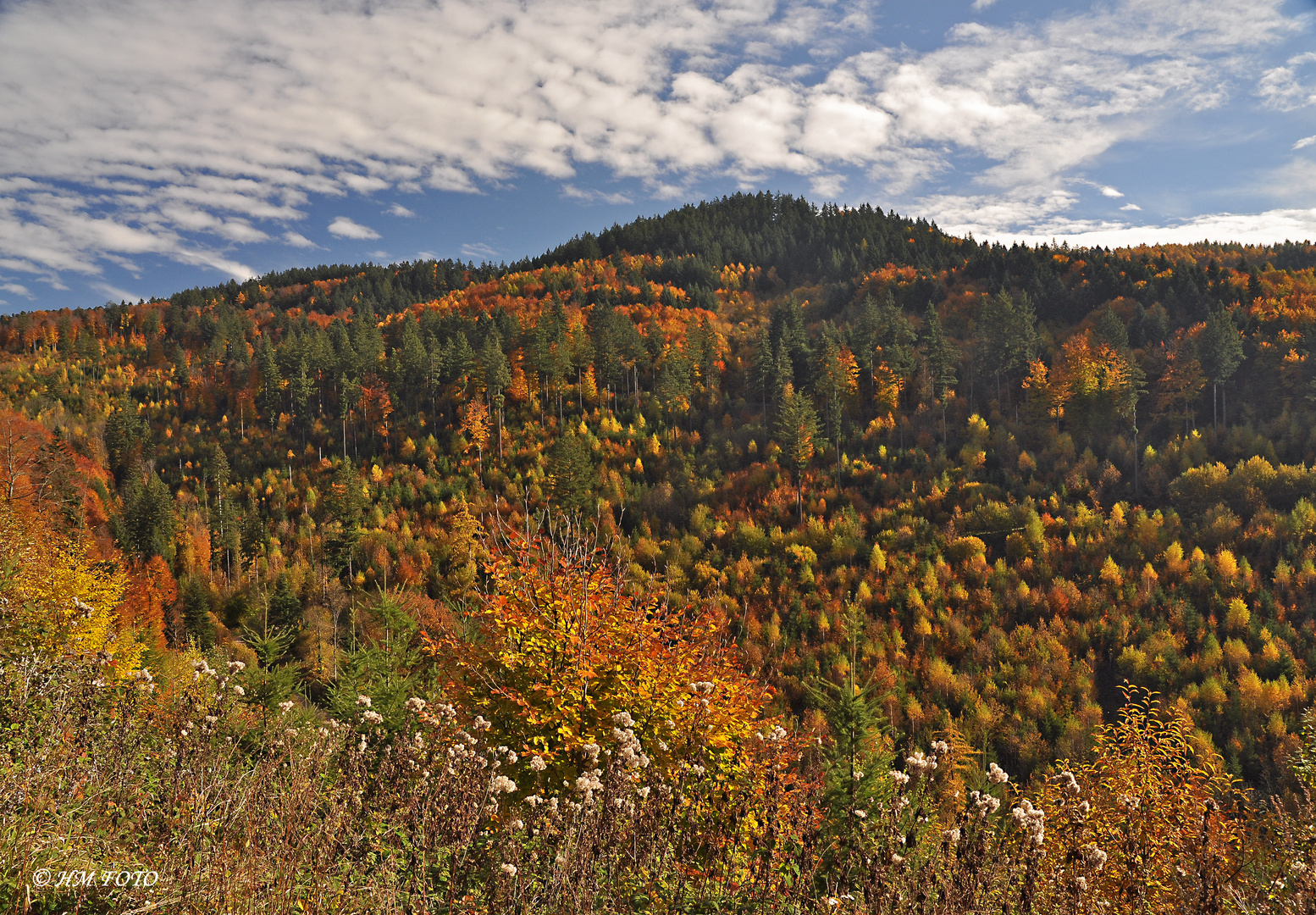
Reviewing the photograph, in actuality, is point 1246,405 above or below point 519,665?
above

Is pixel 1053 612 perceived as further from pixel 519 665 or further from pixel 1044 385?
pixel 519 665

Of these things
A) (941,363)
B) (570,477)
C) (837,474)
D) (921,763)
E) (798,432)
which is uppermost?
(941,363)

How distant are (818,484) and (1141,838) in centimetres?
5239

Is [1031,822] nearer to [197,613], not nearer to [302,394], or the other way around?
[197,613]

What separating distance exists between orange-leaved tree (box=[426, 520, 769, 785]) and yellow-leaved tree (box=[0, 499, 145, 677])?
4.02 m

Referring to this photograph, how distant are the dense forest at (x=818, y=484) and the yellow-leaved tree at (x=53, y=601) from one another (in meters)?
1.89

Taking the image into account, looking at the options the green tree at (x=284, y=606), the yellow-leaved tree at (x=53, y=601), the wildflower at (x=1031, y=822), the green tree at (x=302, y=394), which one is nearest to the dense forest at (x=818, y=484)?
the green tree at (x=284, y=606)

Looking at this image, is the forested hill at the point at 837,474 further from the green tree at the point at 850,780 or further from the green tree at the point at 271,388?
the green tree at the point at 850,780

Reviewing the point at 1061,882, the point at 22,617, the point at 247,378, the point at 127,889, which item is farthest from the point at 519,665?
the point at 247,378

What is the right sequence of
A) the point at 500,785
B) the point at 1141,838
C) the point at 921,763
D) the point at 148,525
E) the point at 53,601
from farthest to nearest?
the point at 148,525 → the point at 53,601 → the point at 1141,838 → the point at 921,763 → the point at 500,785

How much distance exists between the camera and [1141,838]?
24.5ft

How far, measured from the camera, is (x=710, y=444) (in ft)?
217

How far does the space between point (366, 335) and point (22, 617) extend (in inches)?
3277

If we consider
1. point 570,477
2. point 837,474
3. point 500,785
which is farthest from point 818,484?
point 500,785
